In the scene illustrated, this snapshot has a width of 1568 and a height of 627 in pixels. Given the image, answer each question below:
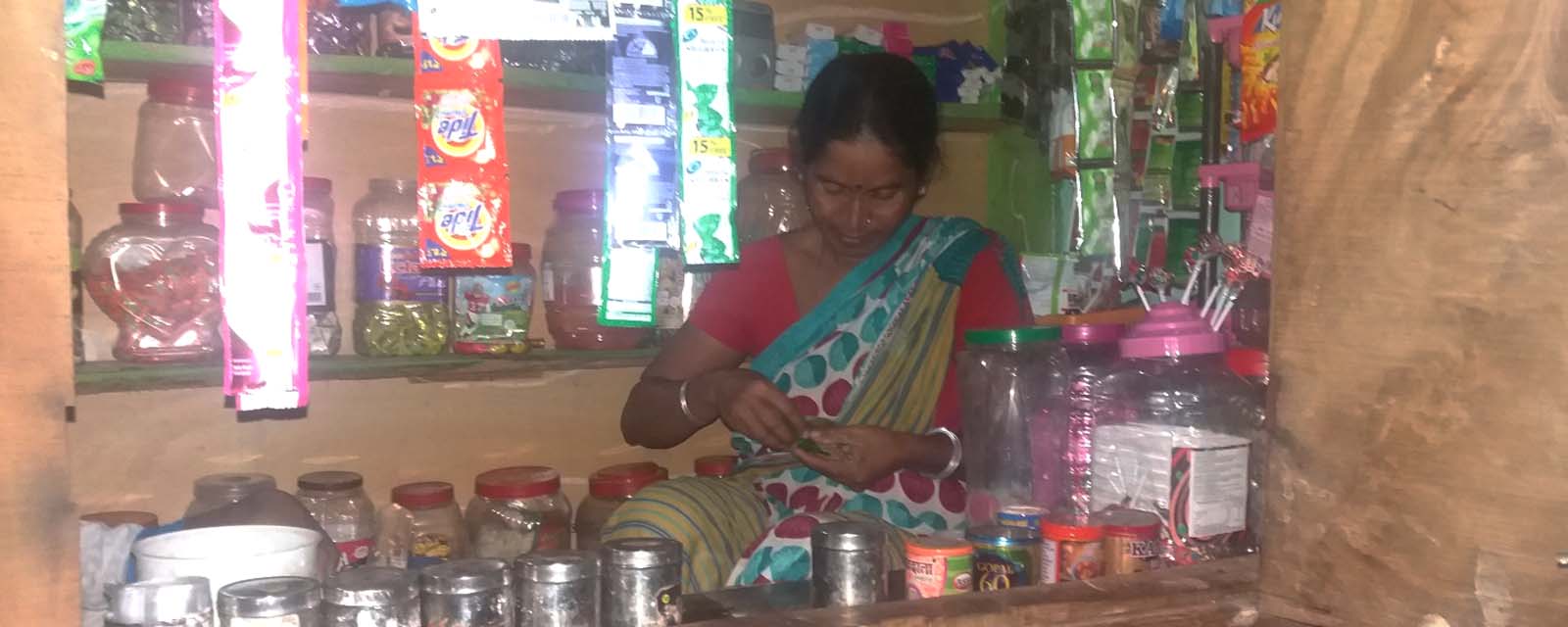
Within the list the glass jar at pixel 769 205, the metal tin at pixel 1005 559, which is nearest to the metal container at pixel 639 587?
the metal tin at pixel 1005 559

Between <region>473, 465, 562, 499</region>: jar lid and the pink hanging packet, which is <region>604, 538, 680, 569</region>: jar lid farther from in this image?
<region>473, 465, 562, 499</region>: jar lid

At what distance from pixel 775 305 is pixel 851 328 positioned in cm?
17

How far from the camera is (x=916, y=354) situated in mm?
1953

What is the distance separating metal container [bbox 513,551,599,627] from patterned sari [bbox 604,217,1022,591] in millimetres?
948

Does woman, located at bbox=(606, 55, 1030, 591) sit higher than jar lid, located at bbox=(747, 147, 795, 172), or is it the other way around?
jar lid, located at bbox=(747, 147, 795, 172)

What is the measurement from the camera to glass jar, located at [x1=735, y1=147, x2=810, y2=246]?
234 centimetres

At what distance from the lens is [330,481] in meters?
1.87

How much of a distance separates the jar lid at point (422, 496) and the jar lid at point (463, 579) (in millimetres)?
1136

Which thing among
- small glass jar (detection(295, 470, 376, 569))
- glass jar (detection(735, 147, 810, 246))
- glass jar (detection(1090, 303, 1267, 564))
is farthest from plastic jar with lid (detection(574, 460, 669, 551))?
glass jar (detection(1090, 303, 1267, 564))

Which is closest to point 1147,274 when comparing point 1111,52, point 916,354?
point 1111,52

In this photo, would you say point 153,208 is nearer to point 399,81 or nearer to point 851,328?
point 399,81

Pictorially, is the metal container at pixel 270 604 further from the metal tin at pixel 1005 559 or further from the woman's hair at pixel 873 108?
the woman's hair at pixel 873 108

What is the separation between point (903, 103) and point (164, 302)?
3.66 feet

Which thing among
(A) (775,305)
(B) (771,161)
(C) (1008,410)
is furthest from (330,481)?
(C) (1008,410)
